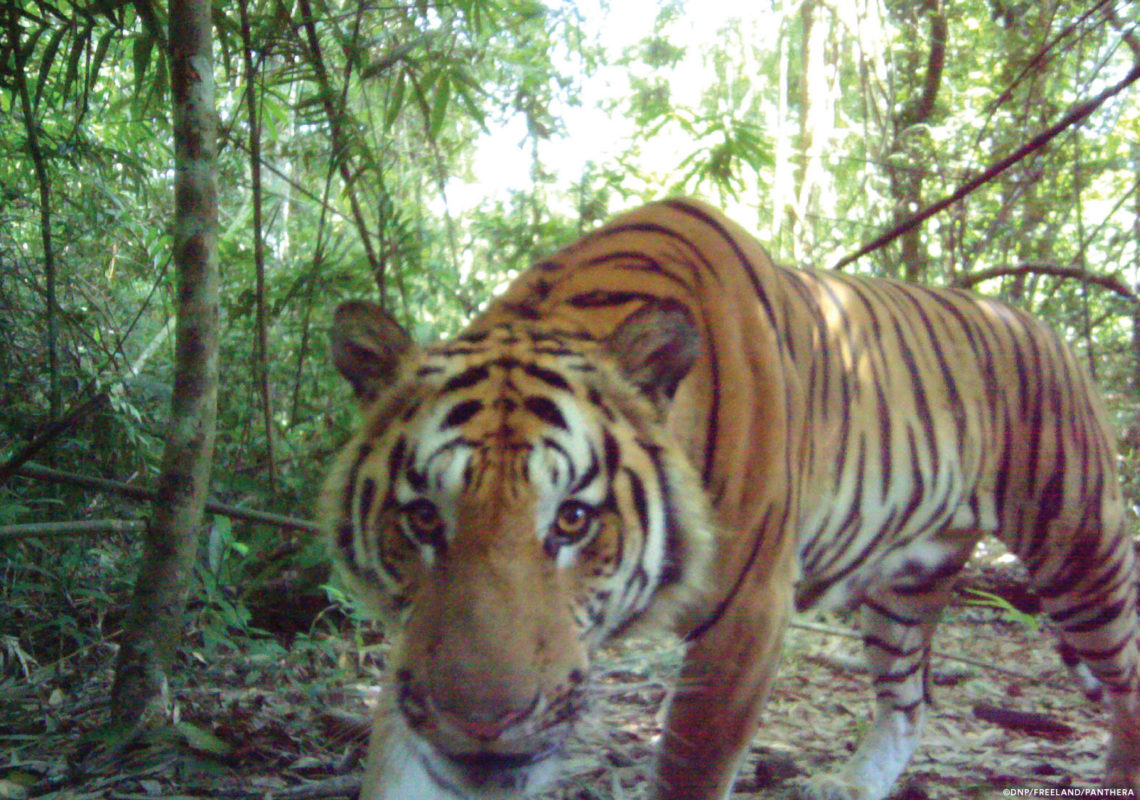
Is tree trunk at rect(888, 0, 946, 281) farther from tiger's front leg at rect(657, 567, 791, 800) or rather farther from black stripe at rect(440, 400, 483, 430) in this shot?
black stripe at rect(440, 400, 483, 430)

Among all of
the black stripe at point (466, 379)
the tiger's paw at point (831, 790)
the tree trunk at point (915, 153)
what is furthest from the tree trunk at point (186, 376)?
the tree trunk at point (915, 153)

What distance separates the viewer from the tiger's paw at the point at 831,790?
9.68 ft

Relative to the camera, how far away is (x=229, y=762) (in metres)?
2.54

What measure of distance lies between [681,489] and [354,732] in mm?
1442

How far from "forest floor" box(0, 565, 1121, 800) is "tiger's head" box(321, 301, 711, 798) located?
0.84 feet

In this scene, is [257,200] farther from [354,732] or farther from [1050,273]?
[1050,273]

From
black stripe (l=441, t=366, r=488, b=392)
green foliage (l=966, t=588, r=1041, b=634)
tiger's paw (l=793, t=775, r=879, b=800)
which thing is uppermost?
black stripe (l=441, t=366, r=488, b=392)

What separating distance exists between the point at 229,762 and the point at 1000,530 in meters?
2.59

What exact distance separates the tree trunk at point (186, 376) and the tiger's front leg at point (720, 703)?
4.65ft

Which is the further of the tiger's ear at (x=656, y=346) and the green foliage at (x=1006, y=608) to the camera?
the green foliage at (x=1006, y=608)

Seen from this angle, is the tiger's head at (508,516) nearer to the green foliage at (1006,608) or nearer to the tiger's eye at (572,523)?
the tiger's eye at (572,523)

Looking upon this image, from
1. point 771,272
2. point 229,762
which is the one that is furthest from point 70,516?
point 771,272

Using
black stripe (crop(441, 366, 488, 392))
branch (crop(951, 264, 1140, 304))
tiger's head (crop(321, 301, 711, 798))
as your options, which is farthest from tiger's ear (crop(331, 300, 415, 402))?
branch (crop(951, 264, 1140, 304))

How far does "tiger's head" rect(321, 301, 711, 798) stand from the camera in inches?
60.6
